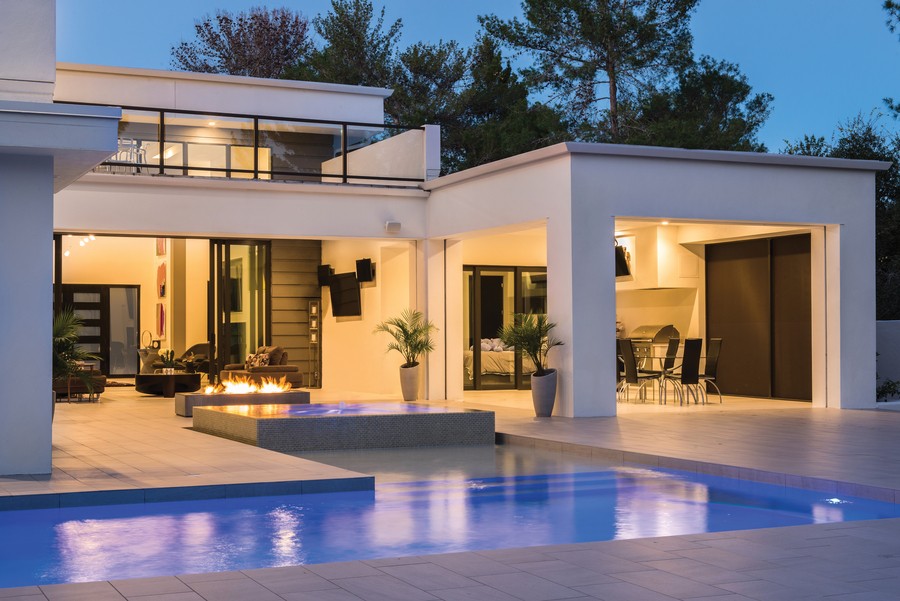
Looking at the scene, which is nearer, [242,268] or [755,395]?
[755,395]

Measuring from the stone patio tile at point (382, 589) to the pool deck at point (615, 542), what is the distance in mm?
13

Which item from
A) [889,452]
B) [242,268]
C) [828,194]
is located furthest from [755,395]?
[242,268]

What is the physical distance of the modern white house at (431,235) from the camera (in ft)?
43.6

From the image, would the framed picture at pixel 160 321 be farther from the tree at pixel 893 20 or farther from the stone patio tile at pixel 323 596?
the stone patio tile at pixel 323 596

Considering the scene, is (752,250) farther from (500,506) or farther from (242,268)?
(500,506)

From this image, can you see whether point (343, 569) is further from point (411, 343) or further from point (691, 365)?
point (411, 343)

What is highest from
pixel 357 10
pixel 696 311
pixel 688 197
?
pixel 357 10

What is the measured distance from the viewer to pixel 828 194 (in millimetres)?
14797

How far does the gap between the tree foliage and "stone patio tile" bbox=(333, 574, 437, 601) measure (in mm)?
21853

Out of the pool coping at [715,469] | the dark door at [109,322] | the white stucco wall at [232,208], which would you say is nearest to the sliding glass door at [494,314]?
the white stucco wall at [232,208]

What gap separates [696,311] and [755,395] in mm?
1800

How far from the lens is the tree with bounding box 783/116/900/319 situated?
74.1 feet

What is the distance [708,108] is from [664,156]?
14.4 m

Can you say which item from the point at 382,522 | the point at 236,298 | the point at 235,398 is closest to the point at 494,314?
the point at 236,298
